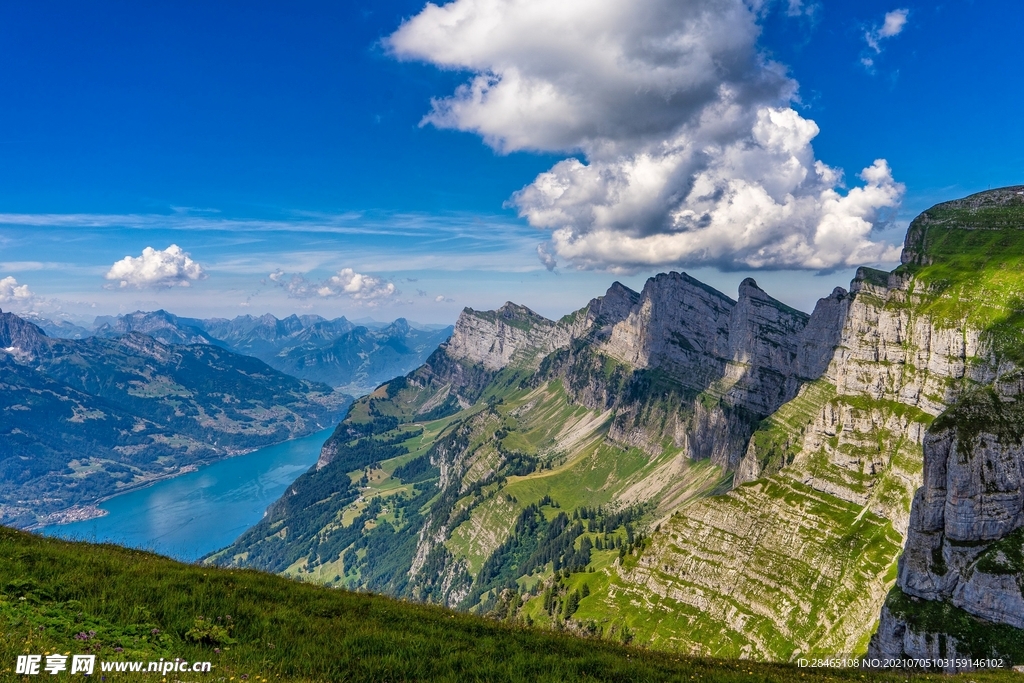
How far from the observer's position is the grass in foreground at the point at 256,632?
52.9ft

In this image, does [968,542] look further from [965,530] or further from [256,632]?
[256,632]

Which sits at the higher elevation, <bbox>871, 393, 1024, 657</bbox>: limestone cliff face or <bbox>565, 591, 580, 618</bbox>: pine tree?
<bbox>871, 393, 1024, 657</bbox>: limestone cliff face

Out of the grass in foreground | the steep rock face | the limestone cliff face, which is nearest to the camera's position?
the grass in foreground

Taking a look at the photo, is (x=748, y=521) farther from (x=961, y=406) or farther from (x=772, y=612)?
(x=961, y=406)

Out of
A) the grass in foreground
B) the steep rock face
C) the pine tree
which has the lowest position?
the pine tree

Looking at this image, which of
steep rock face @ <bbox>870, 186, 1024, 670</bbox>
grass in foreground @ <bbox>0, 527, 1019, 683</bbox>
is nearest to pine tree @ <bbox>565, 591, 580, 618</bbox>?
steep rock face @ <bbox>870, 186, 1024, 670</bbox>

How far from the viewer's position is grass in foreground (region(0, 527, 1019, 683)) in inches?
635

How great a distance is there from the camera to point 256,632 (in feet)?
62.6

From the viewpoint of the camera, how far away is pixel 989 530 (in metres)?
103

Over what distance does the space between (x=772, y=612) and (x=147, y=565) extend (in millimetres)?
165768

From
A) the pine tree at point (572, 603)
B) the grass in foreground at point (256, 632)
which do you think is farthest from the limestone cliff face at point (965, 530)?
the grass in foreground at point (256, 632)

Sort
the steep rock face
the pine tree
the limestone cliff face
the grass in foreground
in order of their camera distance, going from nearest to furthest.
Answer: the grass in foreground
the steep rock face
the limestone cliff face
the pine tree

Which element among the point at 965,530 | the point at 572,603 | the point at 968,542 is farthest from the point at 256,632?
the point at 572,603

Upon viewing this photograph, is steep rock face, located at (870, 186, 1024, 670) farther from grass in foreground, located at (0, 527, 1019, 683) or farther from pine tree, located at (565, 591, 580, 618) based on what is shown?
grass in foreground, located at (0, 527, 1019, 683)
